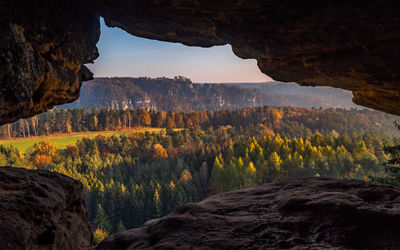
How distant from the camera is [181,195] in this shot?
62031 mm

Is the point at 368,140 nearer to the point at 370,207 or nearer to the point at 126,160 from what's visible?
the point at 126,160

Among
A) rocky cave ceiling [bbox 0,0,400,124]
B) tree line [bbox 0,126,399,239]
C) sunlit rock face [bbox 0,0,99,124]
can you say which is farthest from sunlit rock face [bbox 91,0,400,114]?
tree line [bbox 0,126,399,239]

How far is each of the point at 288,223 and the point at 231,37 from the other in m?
7.61

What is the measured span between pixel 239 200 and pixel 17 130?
6878 inches

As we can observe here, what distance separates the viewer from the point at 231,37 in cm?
1076

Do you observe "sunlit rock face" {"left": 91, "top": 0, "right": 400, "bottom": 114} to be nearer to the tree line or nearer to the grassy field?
the tree line

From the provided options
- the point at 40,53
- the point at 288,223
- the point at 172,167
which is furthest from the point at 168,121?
the point at 288,223

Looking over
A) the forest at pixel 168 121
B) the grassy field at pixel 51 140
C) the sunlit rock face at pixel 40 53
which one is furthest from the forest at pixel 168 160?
the sunlit rock face at pixel 40 53

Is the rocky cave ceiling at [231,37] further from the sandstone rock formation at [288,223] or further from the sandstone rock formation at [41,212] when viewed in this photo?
the sandstone rock formation at [288,223]

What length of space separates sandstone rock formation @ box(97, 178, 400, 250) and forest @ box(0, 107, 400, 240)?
1756cm

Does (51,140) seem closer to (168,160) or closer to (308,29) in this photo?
(168,160)

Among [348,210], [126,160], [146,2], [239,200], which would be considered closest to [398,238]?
[348,210]

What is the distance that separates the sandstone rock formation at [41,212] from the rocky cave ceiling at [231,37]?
228cm

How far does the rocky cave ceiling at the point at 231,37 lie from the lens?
778 centimetres
